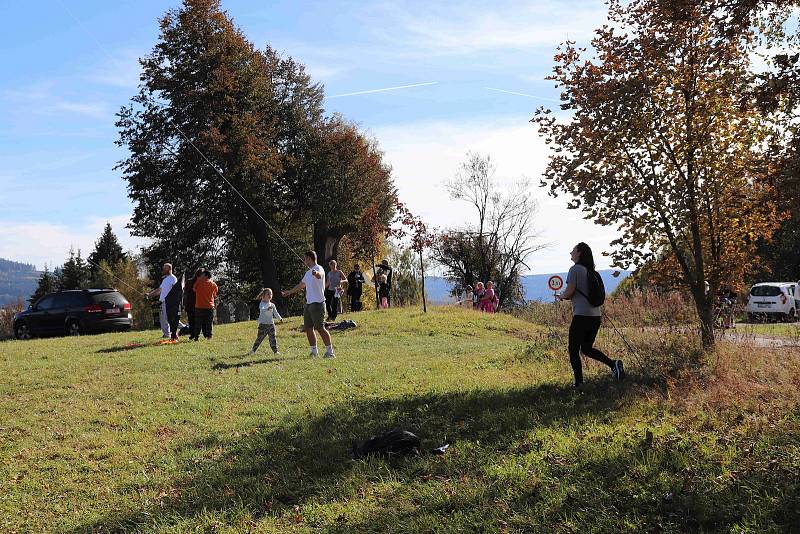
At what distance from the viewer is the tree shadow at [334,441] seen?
5905 mm

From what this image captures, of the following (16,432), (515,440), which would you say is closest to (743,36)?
(515,440)

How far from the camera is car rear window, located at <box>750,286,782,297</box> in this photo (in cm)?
3233

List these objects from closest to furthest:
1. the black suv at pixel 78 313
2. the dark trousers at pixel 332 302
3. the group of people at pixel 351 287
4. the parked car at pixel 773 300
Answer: the group of people at pixel 351 287 → the dark trousers at pixel 332 302 → the black suv at pixel 78 313 → the parked car at pixel 773 300

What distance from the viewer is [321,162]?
38375 millimetres

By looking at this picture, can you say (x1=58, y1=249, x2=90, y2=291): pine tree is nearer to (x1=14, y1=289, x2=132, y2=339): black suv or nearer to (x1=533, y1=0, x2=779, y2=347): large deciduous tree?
(x1=14, y1=289, x2=132, y2=339): black suv

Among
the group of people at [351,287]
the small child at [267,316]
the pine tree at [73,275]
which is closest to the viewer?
the small child at [267,316]

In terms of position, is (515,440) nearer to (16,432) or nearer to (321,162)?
(16,432)

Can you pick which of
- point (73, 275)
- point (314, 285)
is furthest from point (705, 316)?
point (73, 275)

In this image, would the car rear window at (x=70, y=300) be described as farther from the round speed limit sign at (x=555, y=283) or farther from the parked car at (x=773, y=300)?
the parked car at (x=773, y=300)

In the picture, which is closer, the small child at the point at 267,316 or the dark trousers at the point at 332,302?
the small child at the point at 267,316

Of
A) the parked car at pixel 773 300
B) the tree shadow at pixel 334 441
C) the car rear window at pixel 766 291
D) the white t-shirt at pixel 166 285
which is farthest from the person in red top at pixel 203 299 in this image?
the car rear window at pixel 766 291

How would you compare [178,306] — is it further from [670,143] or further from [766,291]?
[766,291]

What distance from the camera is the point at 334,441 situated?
7402mm

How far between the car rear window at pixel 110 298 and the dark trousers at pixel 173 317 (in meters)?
7.35
